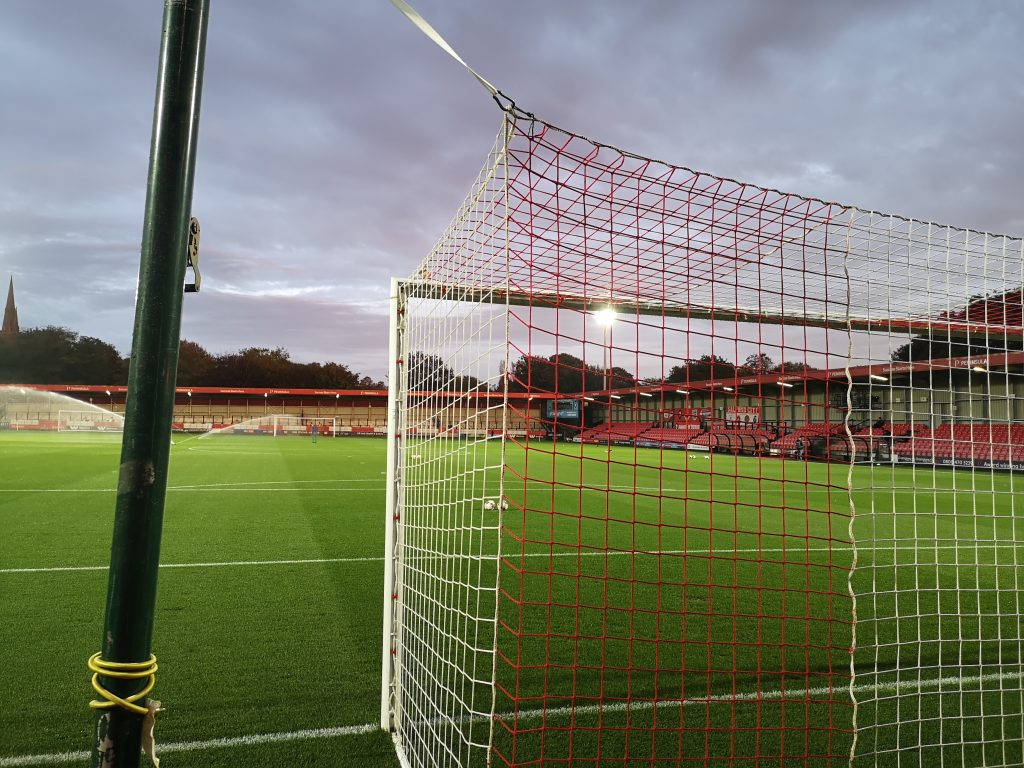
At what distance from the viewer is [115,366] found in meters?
76.4

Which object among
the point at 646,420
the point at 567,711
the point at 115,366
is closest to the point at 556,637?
the point at 567,711

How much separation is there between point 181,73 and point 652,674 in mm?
3807

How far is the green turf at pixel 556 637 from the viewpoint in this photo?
319cm

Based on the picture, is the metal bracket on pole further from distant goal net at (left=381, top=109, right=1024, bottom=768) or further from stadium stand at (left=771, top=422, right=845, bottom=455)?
stadium stand at (left=771, top=422, right=845, bottom=455)

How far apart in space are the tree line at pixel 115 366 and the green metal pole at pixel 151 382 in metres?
67.8

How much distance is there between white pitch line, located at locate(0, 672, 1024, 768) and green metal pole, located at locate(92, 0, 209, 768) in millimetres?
1458

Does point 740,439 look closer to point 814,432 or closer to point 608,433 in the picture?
point 814,432

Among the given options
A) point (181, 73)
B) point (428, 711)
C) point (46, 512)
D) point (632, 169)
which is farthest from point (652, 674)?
point (46, 512)

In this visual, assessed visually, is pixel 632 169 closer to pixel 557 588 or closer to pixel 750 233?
pixel 750 233

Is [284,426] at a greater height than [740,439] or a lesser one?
lesser

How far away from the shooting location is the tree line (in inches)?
2872

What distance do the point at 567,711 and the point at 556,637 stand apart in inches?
26.8

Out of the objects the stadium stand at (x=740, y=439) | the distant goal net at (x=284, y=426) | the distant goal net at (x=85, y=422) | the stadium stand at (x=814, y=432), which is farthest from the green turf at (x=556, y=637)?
the distant goal net at (x=284, y=426)

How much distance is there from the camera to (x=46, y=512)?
958 cm
